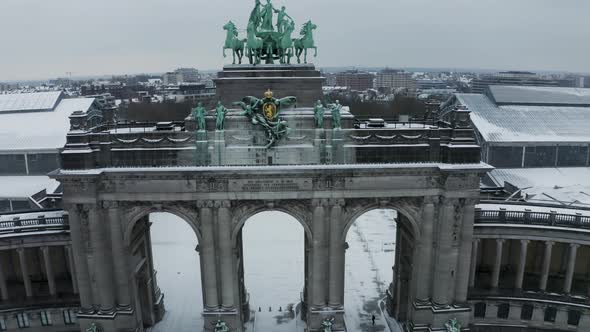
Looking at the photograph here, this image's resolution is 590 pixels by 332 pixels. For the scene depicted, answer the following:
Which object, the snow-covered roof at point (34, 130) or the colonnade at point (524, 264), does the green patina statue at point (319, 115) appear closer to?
the colonnade at point (524, 264)

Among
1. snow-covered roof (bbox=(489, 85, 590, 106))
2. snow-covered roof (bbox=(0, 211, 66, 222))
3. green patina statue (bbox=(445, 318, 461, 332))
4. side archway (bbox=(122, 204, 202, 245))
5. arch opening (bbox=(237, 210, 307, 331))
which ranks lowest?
arch opening (bbox=(237, 210, 307, 331))

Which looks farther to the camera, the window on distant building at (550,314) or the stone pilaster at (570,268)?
the window on distant building at (550,314)

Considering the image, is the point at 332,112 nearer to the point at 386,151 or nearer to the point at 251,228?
the point at 386,151

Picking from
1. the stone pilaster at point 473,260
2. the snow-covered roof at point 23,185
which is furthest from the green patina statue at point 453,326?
the snow-covered roof at point 23,185

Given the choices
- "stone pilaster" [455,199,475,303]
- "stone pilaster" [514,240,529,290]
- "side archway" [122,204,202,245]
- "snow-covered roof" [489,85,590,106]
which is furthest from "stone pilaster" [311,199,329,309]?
"snow-covered roof" [489,85,590,106]

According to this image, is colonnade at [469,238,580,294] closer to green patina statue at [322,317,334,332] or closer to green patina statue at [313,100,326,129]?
green patina statue at [322,317,334,332]

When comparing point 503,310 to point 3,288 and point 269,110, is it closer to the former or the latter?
point 269,110

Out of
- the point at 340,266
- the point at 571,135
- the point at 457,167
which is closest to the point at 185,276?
the point at 340,266
